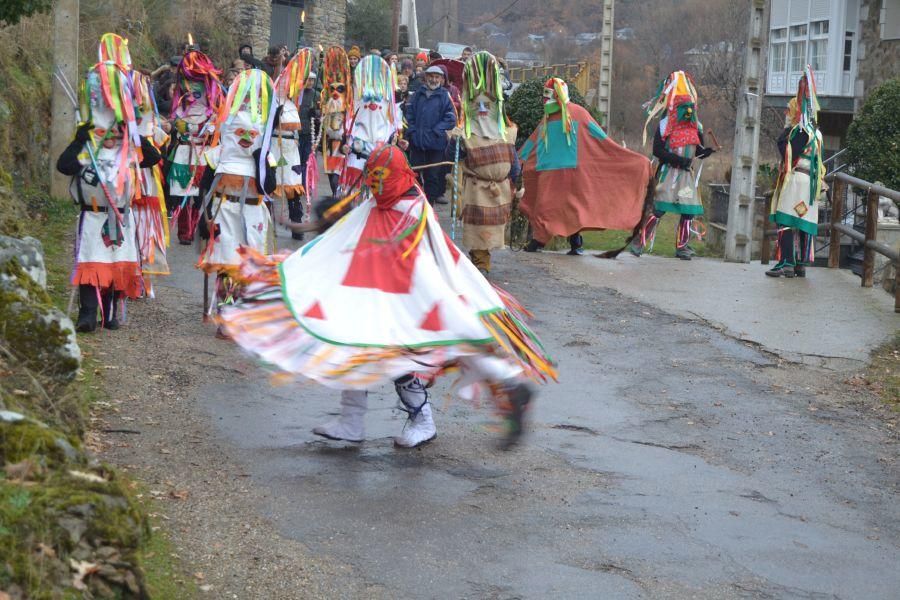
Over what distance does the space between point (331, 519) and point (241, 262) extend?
1.76 metres

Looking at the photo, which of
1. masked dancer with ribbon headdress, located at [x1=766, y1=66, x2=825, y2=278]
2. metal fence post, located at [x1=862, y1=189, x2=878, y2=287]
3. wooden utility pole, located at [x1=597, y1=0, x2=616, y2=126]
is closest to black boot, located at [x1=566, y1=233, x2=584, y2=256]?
masked dancer with ribbon headdress, located at [x1=766, y1=66, x2=825, y2=278]

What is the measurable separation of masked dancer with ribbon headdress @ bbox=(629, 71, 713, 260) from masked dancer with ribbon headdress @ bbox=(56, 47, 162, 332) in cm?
687

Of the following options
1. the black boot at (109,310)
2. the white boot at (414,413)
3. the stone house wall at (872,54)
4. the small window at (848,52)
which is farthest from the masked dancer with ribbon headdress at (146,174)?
the small window at (848,52)

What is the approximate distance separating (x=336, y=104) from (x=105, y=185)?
6950mm

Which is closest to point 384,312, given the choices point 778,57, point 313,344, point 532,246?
point 313,344

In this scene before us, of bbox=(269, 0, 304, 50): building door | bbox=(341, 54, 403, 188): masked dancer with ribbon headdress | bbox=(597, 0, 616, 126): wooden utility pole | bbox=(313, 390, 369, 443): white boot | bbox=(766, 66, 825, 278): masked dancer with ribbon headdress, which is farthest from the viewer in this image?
bbox=(269, 0, 304, 50): building door

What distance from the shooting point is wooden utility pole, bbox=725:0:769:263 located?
1558cm

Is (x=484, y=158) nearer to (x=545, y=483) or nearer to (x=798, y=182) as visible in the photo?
(x=798, y=182)

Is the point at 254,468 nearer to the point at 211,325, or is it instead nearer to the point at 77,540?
the point at 77,540

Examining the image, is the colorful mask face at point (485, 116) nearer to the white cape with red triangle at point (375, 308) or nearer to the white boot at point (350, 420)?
the white cape with red triangle at point (375, 308)

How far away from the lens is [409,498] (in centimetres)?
587

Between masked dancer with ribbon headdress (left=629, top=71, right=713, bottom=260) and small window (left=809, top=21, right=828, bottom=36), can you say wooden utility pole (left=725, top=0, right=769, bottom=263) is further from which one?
small window (left=809, top=21, right=828, bottom=36)

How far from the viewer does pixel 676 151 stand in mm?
14070

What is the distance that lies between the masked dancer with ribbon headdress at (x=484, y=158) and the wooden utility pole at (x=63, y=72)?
16.2 ft
